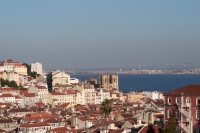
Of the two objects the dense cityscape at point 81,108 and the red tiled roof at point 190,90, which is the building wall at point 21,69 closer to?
the dense cityscape at point 81,108

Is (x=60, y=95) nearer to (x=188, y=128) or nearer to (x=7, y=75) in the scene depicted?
(x=7, y=75)

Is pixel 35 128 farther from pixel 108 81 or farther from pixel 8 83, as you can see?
pixel 108 81

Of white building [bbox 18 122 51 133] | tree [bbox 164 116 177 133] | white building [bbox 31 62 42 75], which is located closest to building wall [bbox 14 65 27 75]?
white building [bbox 31 62 42 75]

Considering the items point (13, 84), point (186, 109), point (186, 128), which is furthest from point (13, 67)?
point (186, 128)

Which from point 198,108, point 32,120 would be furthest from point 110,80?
point 198,108

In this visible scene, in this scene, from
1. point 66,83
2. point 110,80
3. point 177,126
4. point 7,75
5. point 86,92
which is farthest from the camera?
point 110,80

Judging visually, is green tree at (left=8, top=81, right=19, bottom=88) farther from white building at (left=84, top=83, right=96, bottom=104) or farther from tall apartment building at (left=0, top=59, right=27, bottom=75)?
tall apartment building at (left=0, top=59, right=27, bottom=75)

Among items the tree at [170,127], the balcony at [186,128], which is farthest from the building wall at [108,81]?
the tree at [170,127]
